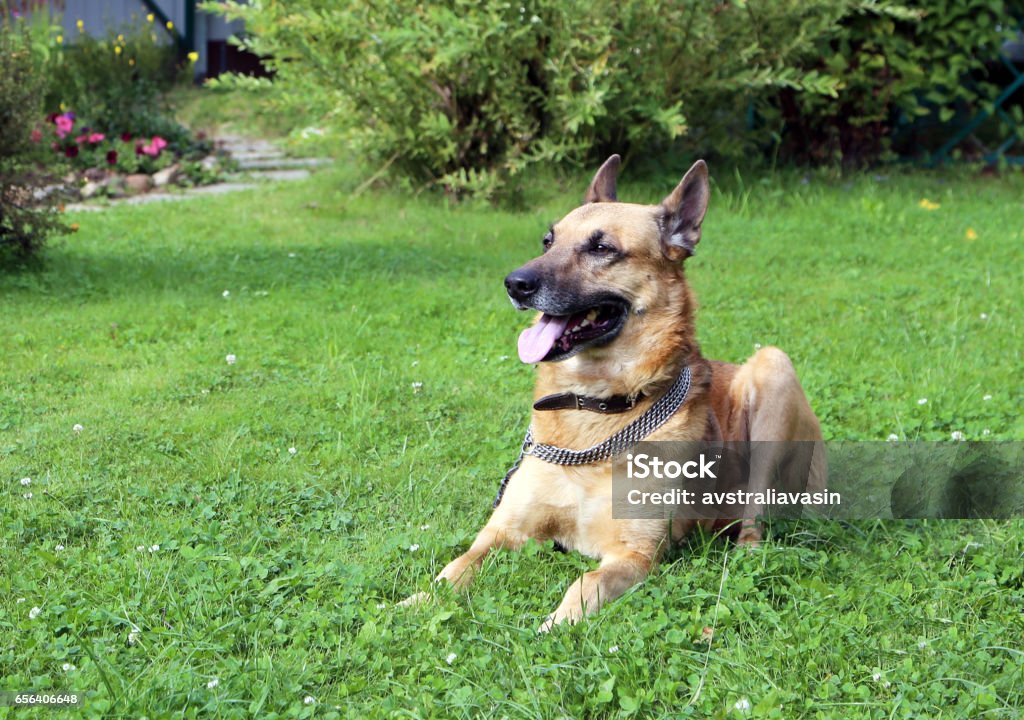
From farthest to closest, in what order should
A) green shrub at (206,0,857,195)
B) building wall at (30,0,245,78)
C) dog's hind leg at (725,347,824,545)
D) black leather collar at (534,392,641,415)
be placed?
building wall at (30,0,245,78), green shrub at (206,0,857,195), dog's hind leg at (725,347,824,545), black leather collar at (534,392,641,415)

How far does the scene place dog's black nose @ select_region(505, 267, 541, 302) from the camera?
364 cm

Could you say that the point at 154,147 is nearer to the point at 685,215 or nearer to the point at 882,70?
the point at 882,70

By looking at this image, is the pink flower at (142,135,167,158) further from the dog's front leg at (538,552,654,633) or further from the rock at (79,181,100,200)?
the dog's front leg at (538,552,654,633)

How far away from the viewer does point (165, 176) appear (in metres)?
10.9

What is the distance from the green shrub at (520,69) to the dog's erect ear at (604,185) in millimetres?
4114

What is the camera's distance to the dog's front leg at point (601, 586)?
10.6 ft

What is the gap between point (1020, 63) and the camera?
11719 mm

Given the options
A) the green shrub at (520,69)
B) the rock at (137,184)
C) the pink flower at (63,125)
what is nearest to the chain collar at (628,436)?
the green shrub at (520,69)

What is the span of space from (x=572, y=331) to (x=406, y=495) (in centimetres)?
Result: 105

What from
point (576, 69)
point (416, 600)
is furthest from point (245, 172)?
point (416, 600)

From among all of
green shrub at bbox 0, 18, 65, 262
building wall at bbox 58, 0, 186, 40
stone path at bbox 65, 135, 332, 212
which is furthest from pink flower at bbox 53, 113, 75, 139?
green shrub at bbox 0, 18, 65, 262

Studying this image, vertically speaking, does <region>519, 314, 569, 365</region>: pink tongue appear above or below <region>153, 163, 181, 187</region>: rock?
above

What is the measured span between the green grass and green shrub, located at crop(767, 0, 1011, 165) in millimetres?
2238

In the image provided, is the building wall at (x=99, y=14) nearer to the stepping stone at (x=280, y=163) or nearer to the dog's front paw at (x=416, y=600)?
the stepping stone at (x=280, y=163)
